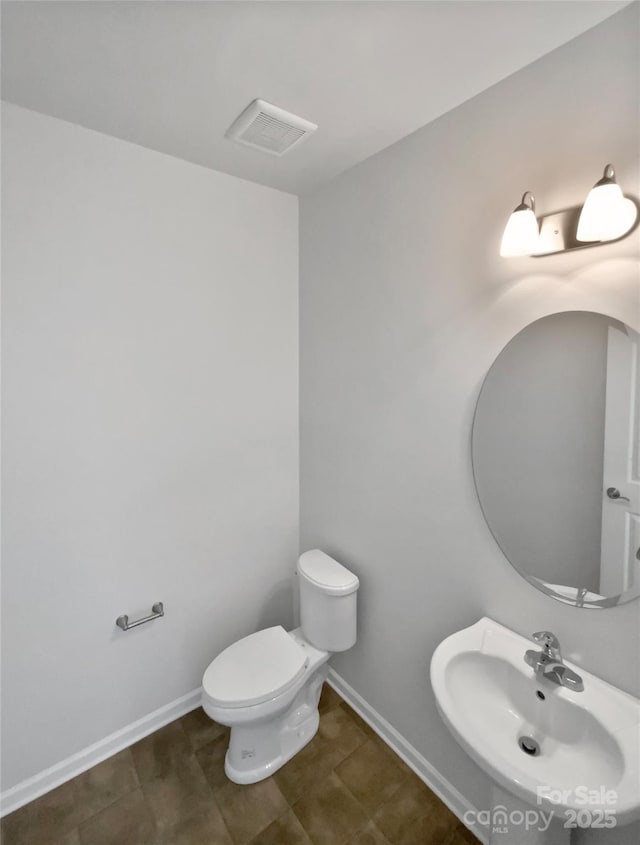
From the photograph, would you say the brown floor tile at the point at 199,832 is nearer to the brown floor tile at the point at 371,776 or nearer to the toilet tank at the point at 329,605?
the brown floor tile at the point at 371,776

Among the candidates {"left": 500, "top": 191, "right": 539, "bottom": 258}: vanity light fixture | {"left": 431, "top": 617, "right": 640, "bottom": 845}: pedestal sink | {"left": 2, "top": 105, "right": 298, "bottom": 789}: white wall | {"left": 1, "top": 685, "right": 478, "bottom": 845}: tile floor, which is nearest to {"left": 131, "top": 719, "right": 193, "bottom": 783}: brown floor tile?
{"left": 1, "top": 685, "right": 478, "bottom": 845}: tile floor

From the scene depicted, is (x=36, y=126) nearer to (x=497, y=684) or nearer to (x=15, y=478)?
(x=15, y=478)

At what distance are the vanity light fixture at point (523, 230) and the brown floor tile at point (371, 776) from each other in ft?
6.68

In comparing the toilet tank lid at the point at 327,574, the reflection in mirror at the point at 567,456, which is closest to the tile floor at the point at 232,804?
the toilet tank lid at the point at 327,574

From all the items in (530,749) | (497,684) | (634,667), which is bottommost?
(530,749)

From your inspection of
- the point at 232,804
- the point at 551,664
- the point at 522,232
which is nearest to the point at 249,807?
the point at 232,804

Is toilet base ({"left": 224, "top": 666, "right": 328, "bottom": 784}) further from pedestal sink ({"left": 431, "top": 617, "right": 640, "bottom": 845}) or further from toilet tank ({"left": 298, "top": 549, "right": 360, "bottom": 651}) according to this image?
pedestal sink ({"left": 431, "top": 617, "right": 640, "bottom": 845})

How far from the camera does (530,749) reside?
3.71ft

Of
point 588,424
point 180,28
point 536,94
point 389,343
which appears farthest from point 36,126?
point 588,424

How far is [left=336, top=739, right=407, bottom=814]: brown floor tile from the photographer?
1.58 metres

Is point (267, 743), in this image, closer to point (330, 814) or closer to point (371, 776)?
point (330, 814)

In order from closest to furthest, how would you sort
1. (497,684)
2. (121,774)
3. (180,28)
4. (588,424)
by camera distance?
(180,28), (588,424), (497,684), (121,774)

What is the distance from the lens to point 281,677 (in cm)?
163

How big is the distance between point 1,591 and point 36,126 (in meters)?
1.63
